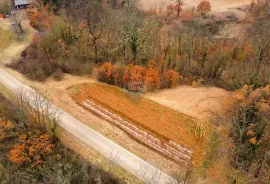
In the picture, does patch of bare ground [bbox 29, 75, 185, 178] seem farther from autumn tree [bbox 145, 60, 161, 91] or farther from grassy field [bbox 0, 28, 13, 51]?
grassy field [bbox 0, 28, 13, 51]

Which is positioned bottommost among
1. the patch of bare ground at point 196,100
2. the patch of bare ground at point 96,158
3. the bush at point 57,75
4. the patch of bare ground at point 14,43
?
the patch of bare ground at point 96,158

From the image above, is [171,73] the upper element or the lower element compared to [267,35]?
lower

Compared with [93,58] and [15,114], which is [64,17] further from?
[15,114]

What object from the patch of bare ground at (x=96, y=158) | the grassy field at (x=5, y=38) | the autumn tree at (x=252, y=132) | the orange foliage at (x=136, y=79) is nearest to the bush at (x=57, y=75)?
the orange foliage at (x=136, y=79)

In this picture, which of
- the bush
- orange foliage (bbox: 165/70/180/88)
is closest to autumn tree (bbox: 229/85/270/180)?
orange foliage (bbox: 165/70/180/88)

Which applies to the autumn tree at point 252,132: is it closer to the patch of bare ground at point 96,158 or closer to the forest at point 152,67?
the forest at point 152,67

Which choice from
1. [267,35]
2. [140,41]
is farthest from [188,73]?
[267,35]
